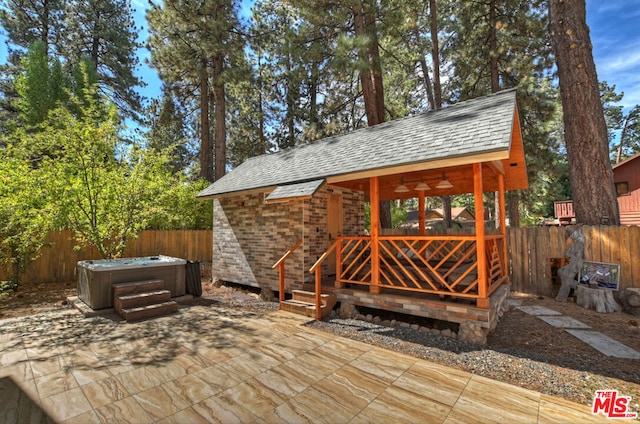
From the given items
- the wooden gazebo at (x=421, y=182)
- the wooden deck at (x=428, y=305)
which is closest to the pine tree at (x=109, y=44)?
the wooden gazebo at (x=421, y=182)

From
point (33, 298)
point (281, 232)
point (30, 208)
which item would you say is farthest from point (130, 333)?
point (30, 208)

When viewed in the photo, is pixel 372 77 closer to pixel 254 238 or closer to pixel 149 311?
pixel 254 238

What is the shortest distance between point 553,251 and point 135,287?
406 inches

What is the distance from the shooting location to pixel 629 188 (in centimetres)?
1653

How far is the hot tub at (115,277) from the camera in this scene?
19.2ft

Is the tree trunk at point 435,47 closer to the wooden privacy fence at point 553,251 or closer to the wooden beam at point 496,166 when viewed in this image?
the wooden privacy fence at point 553,251

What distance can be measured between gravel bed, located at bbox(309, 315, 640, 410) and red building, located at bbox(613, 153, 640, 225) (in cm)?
1932

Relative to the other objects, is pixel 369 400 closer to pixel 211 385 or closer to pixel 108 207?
pixel 211 385

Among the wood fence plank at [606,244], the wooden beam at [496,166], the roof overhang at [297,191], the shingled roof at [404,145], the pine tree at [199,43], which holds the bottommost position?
the wood fence plank at [606,244]

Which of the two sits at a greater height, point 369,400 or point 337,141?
point 337,141

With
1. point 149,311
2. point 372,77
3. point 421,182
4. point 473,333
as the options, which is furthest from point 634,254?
point 149,311

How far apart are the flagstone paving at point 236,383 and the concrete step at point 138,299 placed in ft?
2.79

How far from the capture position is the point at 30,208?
23.7 feet

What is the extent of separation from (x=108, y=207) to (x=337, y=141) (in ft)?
23.9
